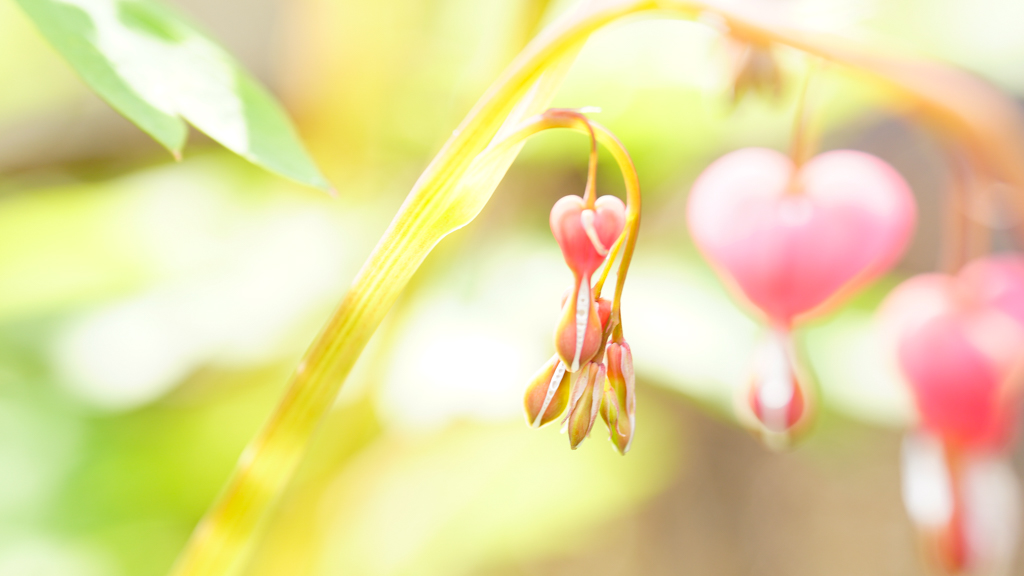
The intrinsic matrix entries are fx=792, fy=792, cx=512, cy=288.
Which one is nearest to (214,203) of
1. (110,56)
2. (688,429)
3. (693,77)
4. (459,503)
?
(459,503)

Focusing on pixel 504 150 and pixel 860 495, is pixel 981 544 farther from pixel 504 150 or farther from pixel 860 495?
pixel 860 495

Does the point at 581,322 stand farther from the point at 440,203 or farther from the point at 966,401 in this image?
the point at 966,401

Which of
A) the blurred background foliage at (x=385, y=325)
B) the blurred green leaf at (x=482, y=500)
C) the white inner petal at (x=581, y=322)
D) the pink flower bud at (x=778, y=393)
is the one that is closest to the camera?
the white inner petal at (x=581, y=322)

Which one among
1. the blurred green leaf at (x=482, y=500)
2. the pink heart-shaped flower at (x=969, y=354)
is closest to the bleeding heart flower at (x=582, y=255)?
the pink heart-shaped flower at (x=969, y=354)

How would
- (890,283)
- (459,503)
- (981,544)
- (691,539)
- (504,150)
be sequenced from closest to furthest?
(504,150), (981,544), (459,503), (890,283), (691,539)

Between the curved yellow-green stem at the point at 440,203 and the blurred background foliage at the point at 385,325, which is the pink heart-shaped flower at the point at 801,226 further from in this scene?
the blurred background foliage at the point at 385,325

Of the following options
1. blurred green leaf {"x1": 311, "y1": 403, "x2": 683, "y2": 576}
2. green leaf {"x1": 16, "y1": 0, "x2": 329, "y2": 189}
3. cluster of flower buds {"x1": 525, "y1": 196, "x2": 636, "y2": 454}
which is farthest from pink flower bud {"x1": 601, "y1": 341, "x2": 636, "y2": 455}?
blurred green leaf {"x1": 311, "y1": 403, "x2": 683, "y2": 576}

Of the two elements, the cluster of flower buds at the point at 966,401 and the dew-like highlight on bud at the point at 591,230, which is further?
the cluster of flower buds at the point at 966,401

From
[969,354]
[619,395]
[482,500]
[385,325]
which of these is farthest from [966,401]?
[482,500]
